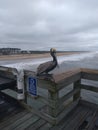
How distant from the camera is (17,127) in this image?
2.83 m

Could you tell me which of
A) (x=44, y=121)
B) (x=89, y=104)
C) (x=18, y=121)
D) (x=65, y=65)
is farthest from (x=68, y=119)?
(x=65, y=65)

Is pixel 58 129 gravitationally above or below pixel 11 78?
below

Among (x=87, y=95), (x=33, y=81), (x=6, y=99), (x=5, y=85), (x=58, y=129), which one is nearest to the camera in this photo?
(x=58, y=129)

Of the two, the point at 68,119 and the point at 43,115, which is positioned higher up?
the point at 43,115

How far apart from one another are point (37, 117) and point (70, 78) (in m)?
1.22

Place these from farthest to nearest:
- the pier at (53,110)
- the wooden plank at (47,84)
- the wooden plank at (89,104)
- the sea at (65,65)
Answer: the sea at (65,65) → the wooden plank at (89,104) → the pier at (53,110) → the wooden plank at (47,84)

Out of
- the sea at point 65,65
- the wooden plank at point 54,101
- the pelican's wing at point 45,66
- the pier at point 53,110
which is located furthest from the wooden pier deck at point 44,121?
the sea at point 65,65

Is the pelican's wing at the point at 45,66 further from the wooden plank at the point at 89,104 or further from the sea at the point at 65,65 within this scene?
the wooden plank at the point at 89,104

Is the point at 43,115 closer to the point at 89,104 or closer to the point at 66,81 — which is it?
the point at 66,81

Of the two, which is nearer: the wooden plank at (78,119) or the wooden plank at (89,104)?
the wooden plank at (78,119)

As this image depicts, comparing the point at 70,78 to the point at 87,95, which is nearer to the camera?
the point at 70,78

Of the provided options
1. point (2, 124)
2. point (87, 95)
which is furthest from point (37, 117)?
point (87, 95)

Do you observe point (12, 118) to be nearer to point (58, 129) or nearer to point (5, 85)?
point (5, 85)

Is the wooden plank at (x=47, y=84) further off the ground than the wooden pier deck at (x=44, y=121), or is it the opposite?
the wooden plank at (x=47, y=84)
